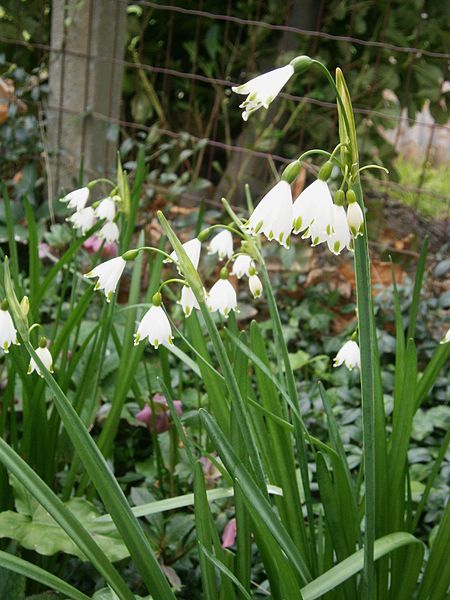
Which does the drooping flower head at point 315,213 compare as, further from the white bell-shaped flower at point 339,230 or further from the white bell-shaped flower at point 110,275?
the white bell-shaped flower at point 110,275

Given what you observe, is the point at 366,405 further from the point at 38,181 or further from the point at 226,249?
the point at 38,181

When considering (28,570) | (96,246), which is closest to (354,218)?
(28,570)

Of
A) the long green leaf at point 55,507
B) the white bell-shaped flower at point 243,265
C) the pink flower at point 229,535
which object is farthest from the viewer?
the pink flower at point 229,535

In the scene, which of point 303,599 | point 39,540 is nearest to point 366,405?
point 303,599

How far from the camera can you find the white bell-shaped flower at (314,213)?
99 cm

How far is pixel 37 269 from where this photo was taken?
6.17ft

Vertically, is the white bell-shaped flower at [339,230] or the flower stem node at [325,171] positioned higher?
the flower stem node at [325,171]

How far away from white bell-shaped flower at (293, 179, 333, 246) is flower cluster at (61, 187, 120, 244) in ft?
2.64

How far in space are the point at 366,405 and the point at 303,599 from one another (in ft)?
0.98

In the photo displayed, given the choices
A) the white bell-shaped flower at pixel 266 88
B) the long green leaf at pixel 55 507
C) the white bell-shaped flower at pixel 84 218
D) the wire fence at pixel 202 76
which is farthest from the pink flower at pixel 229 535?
the wire fence at pixel 202 76

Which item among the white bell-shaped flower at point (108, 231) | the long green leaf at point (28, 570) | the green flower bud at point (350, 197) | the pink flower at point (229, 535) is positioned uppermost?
the green flower bud at point (350, 197)

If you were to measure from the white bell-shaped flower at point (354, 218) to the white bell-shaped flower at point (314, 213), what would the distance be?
3 cm

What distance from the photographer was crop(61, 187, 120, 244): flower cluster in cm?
172

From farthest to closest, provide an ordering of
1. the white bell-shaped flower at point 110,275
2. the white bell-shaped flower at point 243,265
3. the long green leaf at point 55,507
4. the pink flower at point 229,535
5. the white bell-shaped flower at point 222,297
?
the pink flower at point 229,535 → the white bell-shaped flower at point 243,265 → the white bell-shaped flower at point 222,297 → the white bell-shaped flower at point 110,275 → the long green leaf at point 55,507
